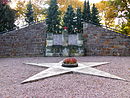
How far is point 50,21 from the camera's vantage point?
15344mm

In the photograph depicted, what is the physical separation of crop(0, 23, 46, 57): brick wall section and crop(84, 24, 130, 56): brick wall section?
385cm

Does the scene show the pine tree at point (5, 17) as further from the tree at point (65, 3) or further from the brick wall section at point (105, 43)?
the tree at point (65, 3)

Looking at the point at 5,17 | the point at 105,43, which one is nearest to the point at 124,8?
the point at 105,43

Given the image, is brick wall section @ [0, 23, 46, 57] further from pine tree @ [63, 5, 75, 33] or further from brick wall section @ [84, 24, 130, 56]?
pine tree @ [63, 5, 75, 33]

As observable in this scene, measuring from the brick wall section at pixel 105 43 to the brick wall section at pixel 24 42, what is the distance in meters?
3.85

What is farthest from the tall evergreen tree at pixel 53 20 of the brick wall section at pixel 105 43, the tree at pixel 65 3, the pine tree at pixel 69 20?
the brick wall section at pixel 105 43

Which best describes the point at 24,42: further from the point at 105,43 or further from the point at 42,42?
the point at 105,43

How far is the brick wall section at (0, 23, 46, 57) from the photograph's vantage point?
9.72m

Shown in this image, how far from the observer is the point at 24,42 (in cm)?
991

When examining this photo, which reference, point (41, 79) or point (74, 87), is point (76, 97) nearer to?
point (74, 87)

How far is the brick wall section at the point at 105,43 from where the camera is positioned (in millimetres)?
10070

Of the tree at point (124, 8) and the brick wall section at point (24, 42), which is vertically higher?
the tree at point (124, 8)

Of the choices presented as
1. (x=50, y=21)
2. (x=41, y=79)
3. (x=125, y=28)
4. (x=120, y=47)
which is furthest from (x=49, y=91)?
(x=50, y=21)

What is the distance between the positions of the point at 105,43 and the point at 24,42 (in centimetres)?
662
